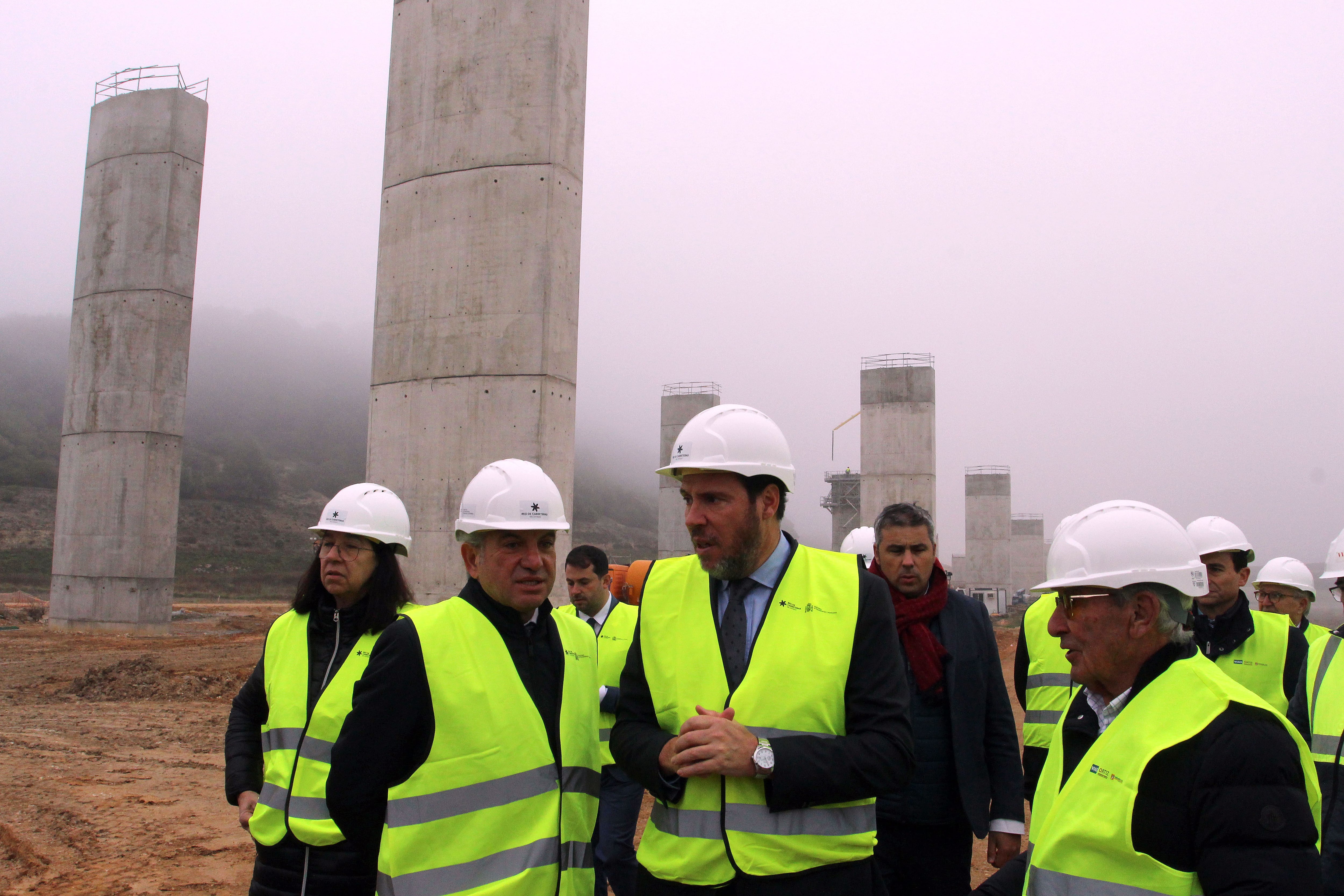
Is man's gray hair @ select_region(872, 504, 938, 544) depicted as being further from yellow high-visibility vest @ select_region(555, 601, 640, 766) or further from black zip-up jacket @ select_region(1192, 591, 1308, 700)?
black zip-up jacket @ select_region(1192, 591, 1308, 700)

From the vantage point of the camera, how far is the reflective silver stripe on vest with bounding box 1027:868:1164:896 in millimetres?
1513

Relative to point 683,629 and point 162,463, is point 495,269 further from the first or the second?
point 162,463

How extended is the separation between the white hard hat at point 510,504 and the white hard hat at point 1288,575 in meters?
4.71

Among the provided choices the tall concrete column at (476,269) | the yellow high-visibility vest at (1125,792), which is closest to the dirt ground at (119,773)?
the tall concrete column at (476,269)

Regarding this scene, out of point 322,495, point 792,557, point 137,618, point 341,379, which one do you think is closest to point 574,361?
point 792,557

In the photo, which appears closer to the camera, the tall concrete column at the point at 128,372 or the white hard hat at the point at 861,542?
the white hard hat at the point at 861,542

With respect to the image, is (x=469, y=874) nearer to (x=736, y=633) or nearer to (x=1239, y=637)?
(x=736, y=633)

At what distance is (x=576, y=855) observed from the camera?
2.25m

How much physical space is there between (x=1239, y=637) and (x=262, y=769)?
370 centimetres

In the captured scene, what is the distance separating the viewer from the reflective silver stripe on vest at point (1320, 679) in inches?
108

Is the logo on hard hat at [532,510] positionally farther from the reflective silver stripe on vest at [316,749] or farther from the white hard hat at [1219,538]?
the white hard hat at [1219,538]

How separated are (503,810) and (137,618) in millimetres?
18227

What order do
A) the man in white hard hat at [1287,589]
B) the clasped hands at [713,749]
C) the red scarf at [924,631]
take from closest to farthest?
the clasped hands at [713,749] → the red scarf at [924,631] → the man in white hard hat at [1287,589]

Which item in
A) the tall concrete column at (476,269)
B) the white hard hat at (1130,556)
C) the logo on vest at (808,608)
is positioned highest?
the tall concrete column at (476,269)
